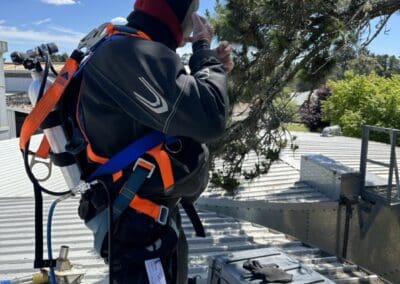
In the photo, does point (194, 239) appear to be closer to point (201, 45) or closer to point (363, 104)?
point (201, 45)

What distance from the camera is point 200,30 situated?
5.12 feet

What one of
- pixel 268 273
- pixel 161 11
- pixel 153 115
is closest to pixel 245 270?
pixel 268 273

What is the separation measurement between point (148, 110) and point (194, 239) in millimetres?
2857

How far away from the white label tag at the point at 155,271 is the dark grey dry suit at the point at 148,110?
3 cm

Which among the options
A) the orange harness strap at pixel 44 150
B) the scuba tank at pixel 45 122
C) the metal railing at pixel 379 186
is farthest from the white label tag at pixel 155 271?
the metal railing at pixel 379 186

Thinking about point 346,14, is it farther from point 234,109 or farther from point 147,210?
point 147,210

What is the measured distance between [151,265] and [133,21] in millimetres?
873

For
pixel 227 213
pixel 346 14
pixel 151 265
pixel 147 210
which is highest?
pixel 346 14

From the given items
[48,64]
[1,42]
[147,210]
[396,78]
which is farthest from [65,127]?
[396,78]

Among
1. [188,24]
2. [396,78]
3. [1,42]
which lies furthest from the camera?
[396,78]

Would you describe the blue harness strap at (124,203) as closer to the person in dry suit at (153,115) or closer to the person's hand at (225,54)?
the person in dry suit at (153,115)

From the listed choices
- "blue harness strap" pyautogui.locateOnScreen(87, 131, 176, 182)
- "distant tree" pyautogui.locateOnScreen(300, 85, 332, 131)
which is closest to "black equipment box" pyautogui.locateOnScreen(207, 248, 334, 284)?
"blue harness strap" pyautogui.locateOnScreen(87, 131, 176, 182)

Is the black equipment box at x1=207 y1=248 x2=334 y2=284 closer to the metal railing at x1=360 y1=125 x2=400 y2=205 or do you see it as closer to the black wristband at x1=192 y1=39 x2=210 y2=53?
the black wristband at x1=192 y1=39 x2=210 y2=53

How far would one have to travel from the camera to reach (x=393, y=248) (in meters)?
5.42
